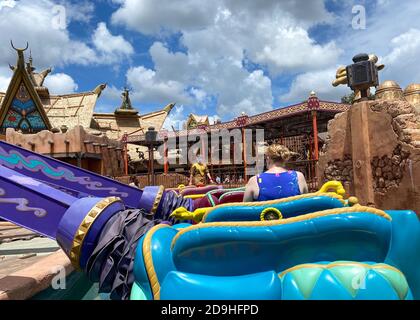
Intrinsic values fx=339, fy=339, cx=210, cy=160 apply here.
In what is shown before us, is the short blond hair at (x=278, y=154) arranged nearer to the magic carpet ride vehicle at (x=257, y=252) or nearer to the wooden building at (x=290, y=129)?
the magic carpet ride vehicle at (x=257, y=252)

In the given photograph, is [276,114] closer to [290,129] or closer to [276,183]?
[290,129]

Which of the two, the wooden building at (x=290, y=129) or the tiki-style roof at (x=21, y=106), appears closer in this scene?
the wooden building at (x=290, y=129)

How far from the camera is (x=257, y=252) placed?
1569 millimetres

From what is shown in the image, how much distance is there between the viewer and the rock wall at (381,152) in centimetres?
511

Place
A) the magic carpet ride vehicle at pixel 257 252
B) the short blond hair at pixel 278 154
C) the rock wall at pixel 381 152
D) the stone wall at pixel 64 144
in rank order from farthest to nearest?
the stone wall at pixel 64 144 < the rock wall at pixel 381 152 < the short blond hair at pixel 278 154 < the magic carpet ride vehicle at pixel 257 252

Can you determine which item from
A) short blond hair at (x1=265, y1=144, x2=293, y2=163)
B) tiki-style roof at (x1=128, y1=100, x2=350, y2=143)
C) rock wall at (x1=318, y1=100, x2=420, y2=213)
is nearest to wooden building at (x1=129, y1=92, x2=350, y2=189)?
tiki-style roof at (x1=128, y1=100, x2=350, y2=143)

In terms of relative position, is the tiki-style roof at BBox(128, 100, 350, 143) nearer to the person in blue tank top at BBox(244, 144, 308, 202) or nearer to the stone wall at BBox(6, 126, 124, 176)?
the stone wall at BBox(6, 126, 124, 176)

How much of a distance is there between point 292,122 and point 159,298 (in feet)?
49.9

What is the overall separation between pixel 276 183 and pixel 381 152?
4049 millimetres

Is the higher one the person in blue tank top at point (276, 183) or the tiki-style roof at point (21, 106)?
the tiki-style roof at point (21, 106)

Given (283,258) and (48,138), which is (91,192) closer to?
(283,258)

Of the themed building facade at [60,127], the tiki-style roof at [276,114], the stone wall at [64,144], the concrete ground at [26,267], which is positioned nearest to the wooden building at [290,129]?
the tiki-style roof at [276,114]

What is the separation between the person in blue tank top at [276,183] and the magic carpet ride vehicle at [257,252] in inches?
13.2

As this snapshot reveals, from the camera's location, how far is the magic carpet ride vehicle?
1459 millimetres
